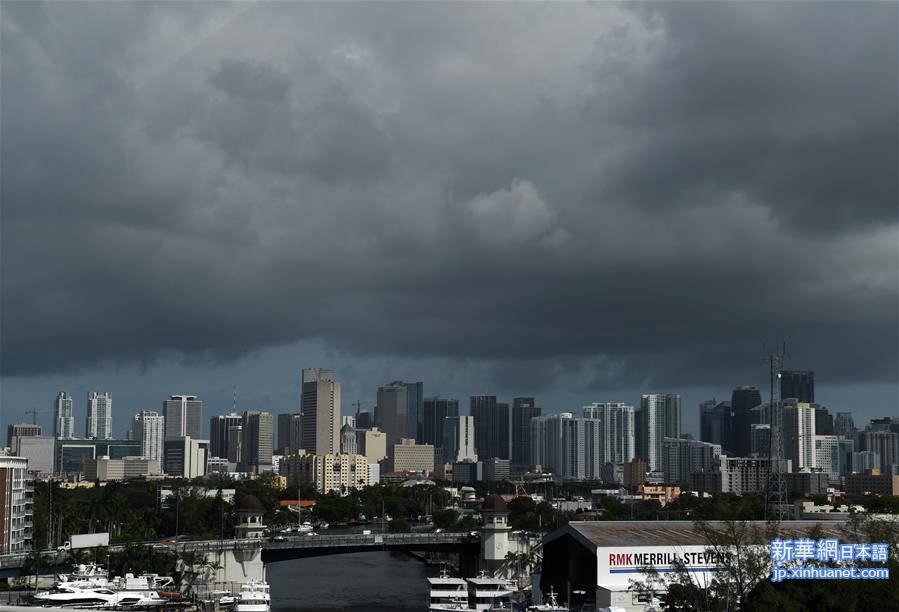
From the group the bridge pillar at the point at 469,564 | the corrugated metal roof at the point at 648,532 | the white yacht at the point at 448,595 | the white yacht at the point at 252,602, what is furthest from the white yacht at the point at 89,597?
the bridge pillar at the point at 469,564

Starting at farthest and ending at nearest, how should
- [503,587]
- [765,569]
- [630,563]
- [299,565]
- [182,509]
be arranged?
[182,509] → [299,565] → [503,587] → [630,563] → [765,569]

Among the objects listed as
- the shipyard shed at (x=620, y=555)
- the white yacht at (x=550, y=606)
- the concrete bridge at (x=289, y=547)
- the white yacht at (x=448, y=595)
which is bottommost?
the white yacht at (x=448, y=595)

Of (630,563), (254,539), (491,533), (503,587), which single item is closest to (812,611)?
(630,563)

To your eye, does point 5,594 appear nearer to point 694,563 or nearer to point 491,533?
point 491,533

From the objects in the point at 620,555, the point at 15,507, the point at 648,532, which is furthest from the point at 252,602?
the point at 15,507

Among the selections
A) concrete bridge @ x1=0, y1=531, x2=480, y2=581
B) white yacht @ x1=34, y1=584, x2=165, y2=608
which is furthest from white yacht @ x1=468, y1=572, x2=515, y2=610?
white yacht @ x1=34, y1=584, x2=165, y2=608

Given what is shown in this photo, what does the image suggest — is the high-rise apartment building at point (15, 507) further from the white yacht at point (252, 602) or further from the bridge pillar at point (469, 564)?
the bridge pillar at point (469, 564)

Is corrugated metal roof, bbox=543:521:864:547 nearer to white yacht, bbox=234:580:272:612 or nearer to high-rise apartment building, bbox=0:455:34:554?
white yacht, bbox=234:580:272:612
